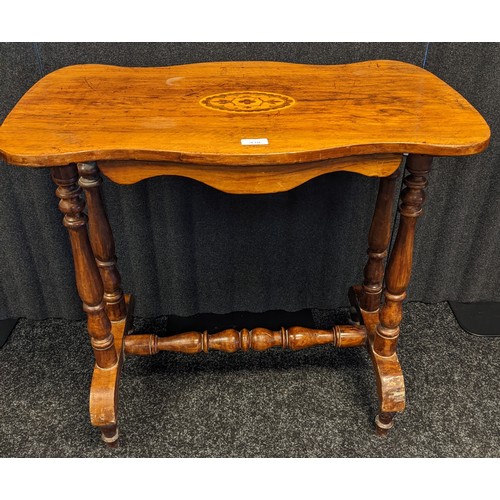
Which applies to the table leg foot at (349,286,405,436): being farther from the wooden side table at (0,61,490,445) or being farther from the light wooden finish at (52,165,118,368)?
the light wooden finish at (52,165,118,368)

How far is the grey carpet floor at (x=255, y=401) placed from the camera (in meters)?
1.18

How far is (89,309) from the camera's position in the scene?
1.07 meters

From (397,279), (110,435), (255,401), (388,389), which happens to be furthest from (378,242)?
(110,435)

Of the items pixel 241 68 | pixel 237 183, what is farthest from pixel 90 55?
pixel 237 183

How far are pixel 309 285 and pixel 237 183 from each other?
723 mm

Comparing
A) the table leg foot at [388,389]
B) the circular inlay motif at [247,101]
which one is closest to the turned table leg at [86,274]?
the circular inlay motif at [247,101]

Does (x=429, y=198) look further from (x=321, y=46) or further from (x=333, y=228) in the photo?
(x=321, y=46)

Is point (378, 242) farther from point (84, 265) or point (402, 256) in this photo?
point (84, 265)

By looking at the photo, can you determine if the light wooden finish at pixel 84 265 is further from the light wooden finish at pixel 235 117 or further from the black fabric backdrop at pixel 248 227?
the black fabric backdrop at pixel 248 227

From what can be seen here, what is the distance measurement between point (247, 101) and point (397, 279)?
18.4 inches

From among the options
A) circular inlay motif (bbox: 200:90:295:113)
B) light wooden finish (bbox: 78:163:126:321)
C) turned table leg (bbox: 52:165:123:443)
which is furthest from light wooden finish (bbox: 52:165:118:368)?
circular inlay motif (bbox: 200:90:295:113)

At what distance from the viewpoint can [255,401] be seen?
1287mm

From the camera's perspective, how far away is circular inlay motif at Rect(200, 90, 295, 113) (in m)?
0.96

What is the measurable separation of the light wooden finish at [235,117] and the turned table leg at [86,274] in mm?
95
